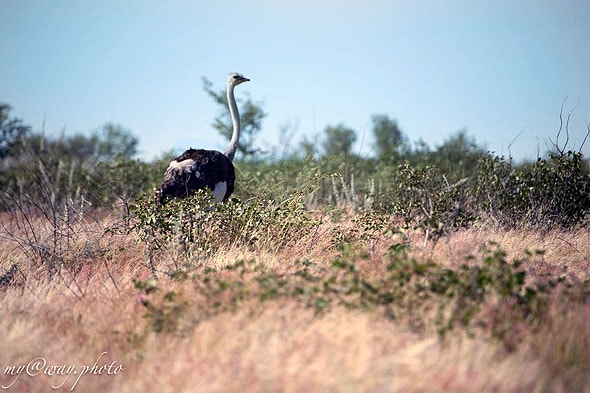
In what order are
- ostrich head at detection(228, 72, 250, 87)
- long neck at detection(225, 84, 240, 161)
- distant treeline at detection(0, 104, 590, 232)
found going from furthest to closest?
ostrich head at detection(228, 72, 250, 87)
long neck at detection(225, 84, 240, 161)
distant treeline at detection(0, 104, 590, 232)

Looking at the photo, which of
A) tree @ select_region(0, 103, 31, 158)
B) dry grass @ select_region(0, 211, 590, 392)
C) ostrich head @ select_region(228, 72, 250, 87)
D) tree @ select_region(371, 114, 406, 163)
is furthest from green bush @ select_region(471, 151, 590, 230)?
tree @ select_region(371, 114, 406, 163)

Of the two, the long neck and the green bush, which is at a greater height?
the long neck

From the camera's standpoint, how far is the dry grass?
2.92 meters

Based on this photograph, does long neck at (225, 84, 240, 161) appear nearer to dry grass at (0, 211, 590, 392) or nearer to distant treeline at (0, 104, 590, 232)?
distant treeline at (0, 104, 590, 232)

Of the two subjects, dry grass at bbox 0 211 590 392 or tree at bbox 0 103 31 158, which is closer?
dry grass at bbox 0 211 590 392

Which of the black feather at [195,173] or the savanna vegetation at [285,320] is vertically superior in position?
the black feather at [195,173]

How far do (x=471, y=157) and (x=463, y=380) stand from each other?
12013mm

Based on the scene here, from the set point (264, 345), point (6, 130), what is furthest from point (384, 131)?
point (264, 345)

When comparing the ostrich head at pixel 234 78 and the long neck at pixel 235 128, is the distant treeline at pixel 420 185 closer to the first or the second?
the long neck at pixel 235 128

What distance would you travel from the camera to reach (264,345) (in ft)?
10.5

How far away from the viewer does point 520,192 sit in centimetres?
788

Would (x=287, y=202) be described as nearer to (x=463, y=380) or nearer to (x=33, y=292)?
(x=33, y=292)

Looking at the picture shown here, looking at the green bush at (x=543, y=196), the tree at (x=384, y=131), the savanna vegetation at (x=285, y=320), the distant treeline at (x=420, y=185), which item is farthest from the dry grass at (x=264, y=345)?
the tree at (x=384, y=131)

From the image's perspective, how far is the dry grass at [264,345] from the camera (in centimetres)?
292
